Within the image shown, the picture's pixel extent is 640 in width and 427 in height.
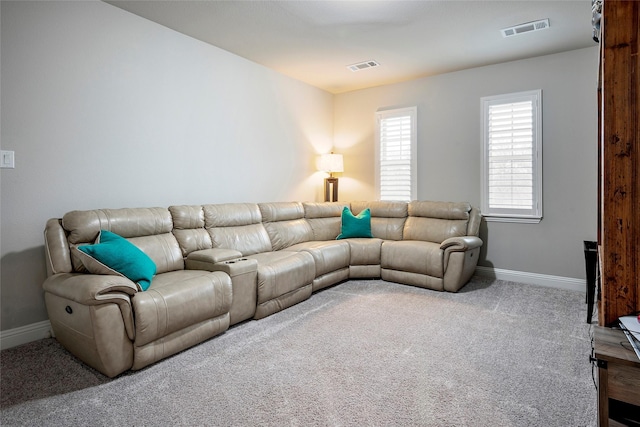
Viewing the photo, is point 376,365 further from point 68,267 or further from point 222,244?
point 68,267

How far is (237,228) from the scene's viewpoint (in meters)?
3.87

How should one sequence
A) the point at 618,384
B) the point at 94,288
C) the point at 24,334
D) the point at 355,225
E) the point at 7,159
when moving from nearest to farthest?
the point at 618,384 → the point at 94,288 → the point at 7,159 → the point at 24,334 → the point at 355,225

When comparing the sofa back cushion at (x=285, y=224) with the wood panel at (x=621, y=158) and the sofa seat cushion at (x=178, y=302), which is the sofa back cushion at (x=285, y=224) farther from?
the wood panel at (x=621, y=158)

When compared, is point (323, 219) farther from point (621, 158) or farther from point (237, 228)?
point (621, 158)

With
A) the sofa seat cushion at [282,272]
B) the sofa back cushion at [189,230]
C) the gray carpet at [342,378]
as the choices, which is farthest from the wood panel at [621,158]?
the sofa back cushion at [189,230]

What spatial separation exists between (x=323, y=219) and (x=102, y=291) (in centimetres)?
323

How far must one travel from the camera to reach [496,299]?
3730mm

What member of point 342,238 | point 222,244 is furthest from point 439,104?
point 222,244

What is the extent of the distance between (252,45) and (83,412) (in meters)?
3.61

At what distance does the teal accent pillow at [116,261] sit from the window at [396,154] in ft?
12.3

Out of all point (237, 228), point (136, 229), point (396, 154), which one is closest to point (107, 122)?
point (136, 229)

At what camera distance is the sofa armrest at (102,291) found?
81.5 inches

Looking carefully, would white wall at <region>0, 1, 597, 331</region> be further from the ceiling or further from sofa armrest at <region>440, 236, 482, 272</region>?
sofa armrest at <region>440, 236, 482, 272</region>

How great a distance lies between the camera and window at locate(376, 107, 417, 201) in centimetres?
521
